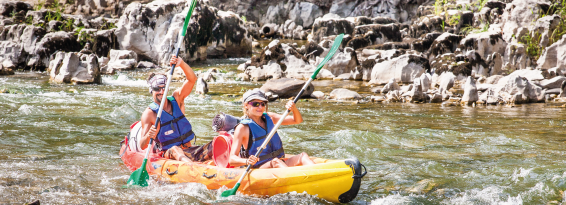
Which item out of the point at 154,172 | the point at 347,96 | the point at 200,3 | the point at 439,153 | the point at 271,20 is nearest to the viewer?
the point at 154,172

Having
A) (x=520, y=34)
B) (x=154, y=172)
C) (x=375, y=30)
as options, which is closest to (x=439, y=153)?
(x=154, y=172)

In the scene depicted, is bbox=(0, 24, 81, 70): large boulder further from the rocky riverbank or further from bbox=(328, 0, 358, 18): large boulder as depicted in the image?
bbox=(328, 0, 358, 18): large boulder

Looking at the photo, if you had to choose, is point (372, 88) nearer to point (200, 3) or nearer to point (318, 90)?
point (318, 90)

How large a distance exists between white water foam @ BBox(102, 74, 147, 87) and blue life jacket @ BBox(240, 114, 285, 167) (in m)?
10.3

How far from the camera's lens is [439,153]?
662cm

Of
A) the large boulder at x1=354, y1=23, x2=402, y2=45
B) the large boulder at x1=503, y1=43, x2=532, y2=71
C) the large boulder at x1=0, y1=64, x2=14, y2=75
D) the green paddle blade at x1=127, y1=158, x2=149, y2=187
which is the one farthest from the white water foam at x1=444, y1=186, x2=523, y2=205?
the large boulder at x1=354, y1=23, x2=402, y2=45

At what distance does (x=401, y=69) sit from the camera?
47.5 ft

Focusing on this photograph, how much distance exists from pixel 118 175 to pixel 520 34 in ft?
42.6

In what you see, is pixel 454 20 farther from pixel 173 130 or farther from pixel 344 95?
pixel 173 130

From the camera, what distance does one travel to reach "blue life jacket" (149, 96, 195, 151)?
208 inches

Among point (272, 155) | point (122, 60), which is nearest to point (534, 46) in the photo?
point (272, 155)

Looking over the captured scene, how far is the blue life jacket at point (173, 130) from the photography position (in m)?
5.28

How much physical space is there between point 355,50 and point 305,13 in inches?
726

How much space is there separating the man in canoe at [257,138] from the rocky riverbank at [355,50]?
23.0 ft
